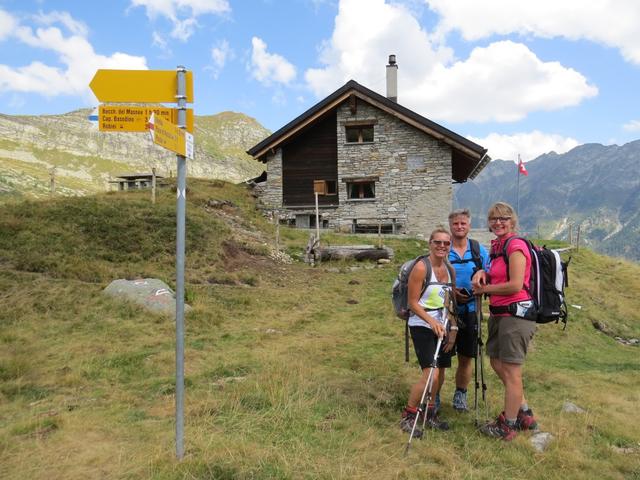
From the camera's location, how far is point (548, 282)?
157 inches

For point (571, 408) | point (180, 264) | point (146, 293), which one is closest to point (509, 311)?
point (571, 408)

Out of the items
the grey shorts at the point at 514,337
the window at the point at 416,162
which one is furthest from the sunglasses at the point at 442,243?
the window at the point at 416,162

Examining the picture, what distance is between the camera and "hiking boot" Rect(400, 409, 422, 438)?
4.04 metres

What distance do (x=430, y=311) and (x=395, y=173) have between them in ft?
56.3

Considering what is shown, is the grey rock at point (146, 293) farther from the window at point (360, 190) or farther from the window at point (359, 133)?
the window at point (359, 133)


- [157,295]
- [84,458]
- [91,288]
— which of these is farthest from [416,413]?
[91,288]

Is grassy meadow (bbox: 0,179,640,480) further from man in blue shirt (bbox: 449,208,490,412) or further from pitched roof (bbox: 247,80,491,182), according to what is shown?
pitched roof (bbox: 247,80,491,182)

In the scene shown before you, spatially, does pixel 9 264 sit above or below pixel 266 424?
above

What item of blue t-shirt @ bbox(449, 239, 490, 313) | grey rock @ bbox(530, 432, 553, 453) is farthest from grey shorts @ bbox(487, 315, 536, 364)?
grey rock @ bbox(530, 432, 553, 453)

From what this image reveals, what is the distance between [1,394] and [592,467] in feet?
19.5

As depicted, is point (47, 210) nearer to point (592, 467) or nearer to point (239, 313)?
point (239, 313)

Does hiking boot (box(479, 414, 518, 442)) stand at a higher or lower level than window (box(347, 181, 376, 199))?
lower

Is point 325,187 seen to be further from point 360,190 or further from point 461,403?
point 461,403

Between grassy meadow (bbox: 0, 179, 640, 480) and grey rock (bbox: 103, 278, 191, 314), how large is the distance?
281 mm
